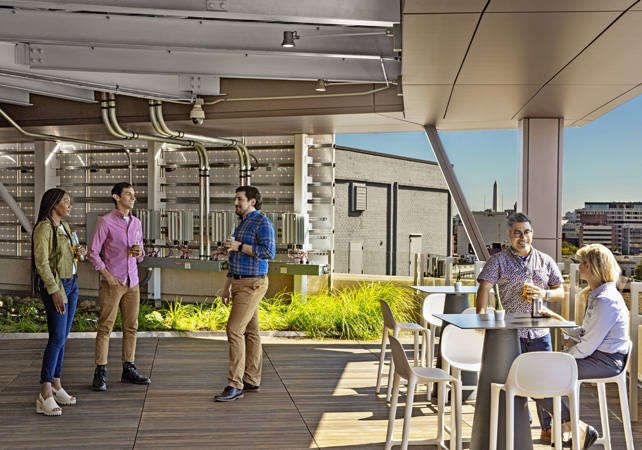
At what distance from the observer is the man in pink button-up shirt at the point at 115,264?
5.98 metres

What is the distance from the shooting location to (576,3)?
3891 mm

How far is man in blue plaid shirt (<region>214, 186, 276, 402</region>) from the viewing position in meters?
5.72

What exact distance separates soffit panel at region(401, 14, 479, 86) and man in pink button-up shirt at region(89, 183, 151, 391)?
8.92ft

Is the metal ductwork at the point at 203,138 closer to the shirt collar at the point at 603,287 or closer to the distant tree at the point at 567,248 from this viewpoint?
the distant tree at the point at 567,248

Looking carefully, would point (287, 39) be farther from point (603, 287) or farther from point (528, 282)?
point (603, 287)

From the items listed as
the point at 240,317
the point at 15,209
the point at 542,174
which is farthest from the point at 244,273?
the point at 15,209

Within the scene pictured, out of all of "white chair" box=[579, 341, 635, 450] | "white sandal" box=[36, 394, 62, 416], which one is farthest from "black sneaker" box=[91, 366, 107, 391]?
"white chair" box=[579, 341, 635, 450]

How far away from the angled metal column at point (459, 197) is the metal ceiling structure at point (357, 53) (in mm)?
262

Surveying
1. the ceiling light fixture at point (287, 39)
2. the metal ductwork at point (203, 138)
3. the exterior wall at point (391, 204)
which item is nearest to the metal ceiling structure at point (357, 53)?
the ceiling light fixture at point (287, 39)

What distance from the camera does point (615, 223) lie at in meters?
11.3

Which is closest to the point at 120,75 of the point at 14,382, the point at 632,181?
the point at 14,382

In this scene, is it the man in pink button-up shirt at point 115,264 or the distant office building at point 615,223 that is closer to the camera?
the man in pink button-up shirt at point 115,264

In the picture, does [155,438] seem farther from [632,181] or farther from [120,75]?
[632,181]

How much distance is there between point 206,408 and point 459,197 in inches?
201
